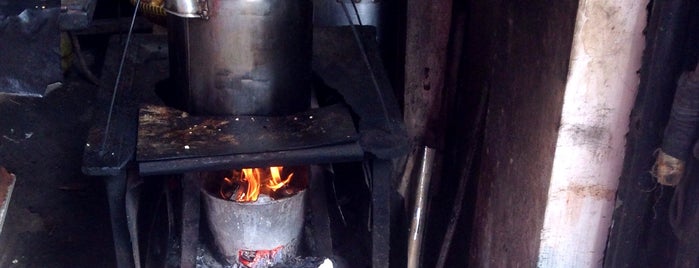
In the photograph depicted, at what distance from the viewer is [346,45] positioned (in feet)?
8.27

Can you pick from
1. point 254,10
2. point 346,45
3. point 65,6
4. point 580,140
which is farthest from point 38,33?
point 580,140

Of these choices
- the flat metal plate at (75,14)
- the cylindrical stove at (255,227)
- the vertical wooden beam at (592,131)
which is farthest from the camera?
the flat metal plate at (75,14)

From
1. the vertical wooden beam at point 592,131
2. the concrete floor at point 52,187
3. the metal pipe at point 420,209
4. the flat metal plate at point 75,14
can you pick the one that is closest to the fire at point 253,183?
the metal pipe at point 420,209

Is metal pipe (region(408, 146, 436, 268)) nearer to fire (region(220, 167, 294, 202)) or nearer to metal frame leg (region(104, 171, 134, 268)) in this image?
fire (region(220, 167, 294, 202))

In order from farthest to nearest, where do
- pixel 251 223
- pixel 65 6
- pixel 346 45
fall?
pixel 346 45
pixel 65 6
pixel 251 223

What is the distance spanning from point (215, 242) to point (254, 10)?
788mm

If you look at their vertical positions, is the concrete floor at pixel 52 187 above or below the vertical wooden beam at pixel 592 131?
below

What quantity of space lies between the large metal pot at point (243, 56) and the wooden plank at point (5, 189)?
1226mm

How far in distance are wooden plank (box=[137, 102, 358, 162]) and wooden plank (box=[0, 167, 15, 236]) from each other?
1.13 metres

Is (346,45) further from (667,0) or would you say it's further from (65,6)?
(667,0)

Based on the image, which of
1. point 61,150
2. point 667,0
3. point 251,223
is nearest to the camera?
point 667,0

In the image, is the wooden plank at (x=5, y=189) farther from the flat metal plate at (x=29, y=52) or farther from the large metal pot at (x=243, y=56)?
the large metal pot at (x=243, y=56)

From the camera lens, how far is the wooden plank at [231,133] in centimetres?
185

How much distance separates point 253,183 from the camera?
7.20 feet
